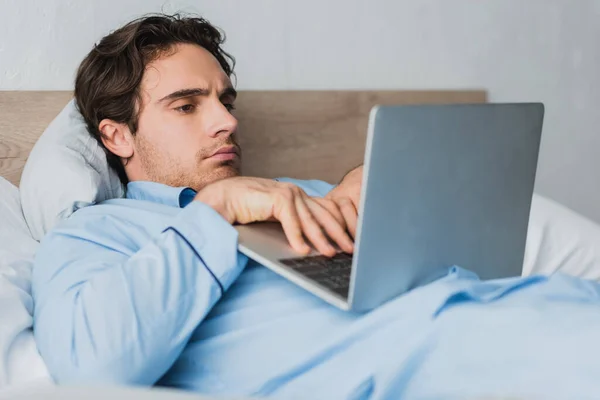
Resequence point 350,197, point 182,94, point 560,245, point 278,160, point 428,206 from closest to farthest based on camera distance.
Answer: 1. point 428,206
2. point 350,197
3. point 182,94
4. point 560,245
5. point 278,160

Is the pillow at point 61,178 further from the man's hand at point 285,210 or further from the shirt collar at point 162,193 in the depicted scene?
the man's hand at point 285,210

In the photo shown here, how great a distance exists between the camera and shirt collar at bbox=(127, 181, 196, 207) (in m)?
1.44

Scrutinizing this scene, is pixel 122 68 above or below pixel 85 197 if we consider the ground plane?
above

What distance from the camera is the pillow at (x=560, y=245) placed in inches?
64.5

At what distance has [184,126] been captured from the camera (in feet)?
4.94

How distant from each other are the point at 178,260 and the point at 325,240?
217 mm

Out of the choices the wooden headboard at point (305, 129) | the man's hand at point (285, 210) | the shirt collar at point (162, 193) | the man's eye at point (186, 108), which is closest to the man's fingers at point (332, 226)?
the man's hand at point (285, 210)

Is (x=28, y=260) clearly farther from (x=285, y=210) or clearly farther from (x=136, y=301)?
(x=285, y=210)

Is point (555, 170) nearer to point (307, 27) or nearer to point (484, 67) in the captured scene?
point (484, 67)

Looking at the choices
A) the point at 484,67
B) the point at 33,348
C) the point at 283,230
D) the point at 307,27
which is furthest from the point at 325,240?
the point at 484,67

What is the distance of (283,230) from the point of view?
3.76ft

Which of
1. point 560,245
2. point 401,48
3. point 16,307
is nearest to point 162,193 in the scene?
point 16,307

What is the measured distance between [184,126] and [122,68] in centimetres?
20

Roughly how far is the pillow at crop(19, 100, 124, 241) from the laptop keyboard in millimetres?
555
